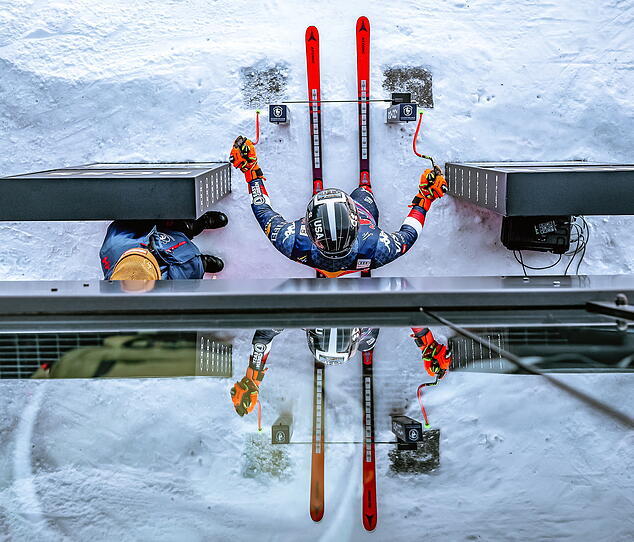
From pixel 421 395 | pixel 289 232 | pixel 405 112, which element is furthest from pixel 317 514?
pixel 405 112

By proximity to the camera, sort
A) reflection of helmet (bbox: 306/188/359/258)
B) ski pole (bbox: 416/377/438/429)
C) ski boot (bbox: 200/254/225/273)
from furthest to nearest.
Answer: ski boot (bbox: 200/254/225/273), reflection of helmet (bbox: 306/188/359/258), ski pole (bbox: 416/377/438/429)

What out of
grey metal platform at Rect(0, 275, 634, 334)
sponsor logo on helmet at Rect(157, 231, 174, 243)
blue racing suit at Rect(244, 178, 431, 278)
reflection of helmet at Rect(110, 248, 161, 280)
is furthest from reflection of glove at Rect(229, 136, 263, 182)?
grey metal platform at Rect(0, 275, 634, 334)

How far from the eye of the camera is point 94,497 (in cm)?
178

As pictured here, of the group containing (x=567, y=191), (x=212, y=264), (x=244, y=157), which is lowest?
(x=212, y=264)

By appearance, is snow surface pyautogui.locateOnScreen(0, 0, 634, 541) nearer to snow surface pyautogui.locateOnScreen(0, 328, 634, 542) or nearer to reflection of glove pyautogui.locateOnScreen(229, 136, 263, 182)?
reflection of glove pyautogui.locateOnScreen(229, 136, 263, 182)

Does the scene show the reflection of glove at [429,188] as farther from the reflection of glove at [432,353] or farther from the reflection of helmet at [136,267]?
the reflection of glove at [432,353]

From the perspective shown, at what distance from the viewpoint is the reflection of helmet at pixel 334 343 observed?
176 cm

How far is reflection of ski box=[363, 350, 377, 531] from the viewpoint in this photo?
1.82m

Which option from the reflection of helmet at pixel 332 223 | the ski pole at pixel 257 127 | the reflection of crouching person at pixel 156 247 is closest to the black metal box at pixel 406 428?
the reflection of helmet at pixel 332 223

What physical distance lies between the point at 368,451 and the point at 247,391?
18.7 inches

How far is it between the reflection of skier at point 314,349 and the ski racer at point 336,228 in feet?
4.03

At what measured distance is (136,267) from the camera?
268 cm

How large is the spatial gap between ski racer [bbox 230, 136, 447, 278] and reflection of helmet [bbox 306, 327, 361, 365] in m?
1.23

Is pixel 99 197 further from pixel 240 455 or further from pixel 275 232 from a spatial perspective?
pixel 240 455
